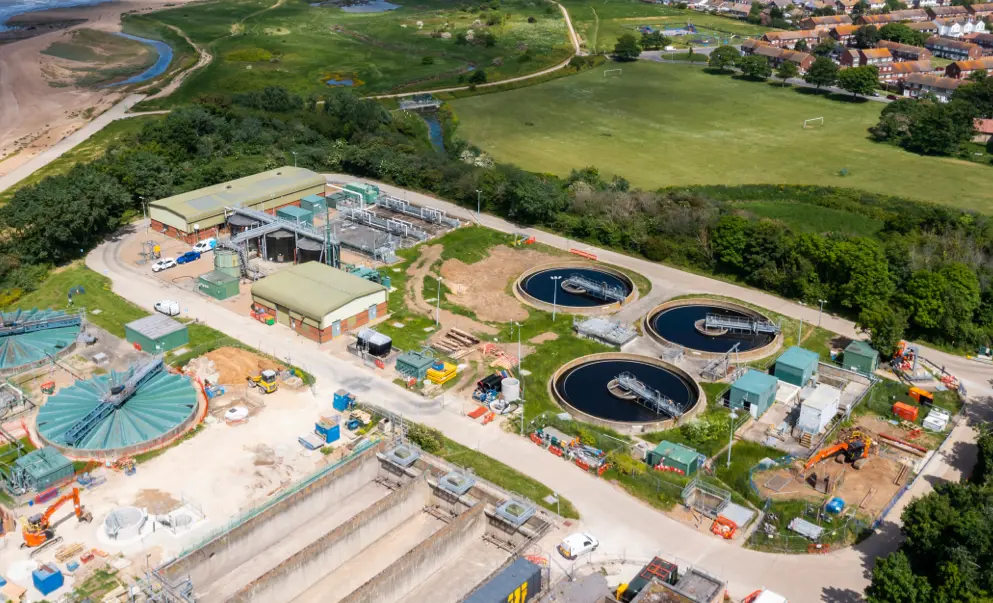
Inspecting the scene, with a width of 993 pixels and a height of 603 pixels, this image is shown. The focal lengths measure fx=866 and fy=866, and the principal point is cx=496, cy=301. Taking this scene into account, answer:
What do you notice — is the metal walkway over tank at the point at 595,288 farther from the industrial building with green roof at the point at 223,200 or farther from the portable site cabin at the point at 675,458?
the industrial building with green roof at the point at 223,200

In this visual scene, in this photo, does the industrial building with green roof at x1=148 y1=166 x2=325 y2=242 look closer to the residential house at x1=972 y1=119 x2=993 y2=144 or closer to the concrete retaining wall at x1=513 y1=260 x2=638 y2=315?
the concrete retaining wall at x1=513 y1=260 x2=638 y2=315

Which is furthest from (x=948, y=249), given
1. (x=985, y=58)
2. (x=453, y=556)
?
(x=985, y=58)

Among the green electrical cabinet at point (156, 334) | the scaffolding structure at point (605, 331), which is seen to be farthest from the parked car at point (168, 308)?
the scaffolding structure at point (605, 331)

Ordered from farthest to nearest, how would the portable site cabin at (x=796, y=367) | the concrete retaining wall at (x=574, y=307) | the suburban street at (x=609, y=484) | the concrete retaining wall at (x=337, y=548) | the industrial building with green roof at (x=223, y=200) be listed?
the industrial building with green roof at (x=223, y=200), the concrete retaining wall at (x=574, y=307), the portable site cabin at (x=796, y=367), the suburban street at (x=609, y=484), the concrete retaining wall at (x=337, y=548)

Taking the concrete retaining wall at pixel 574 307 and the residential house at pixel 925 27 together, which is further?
the residential house at pixel 925 27

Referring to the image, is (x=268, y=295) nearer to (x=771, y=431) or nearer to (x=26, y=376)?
(x=26, y=376)

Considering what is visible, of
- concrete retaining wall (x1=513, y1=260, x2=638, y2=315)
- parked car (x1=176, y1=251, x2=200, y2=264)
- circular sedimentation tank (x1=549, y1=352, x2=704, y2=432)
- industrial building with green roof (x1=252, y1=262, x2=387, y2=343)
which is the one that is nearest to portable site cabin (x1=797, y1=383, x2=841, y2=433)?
circular sedimentation tank (x1=549, y1=352, x2=704, y2=432)

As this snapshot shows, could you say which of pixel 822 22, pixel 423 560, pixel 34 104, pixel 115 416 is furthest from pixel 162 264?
pixel 822 22

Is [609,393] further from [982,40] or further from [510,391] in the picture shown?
[982,40]
